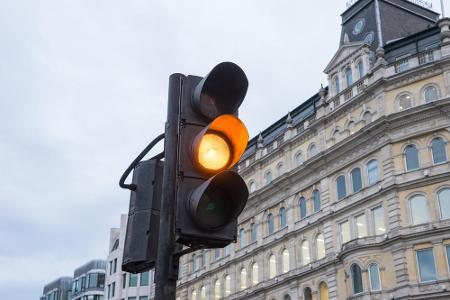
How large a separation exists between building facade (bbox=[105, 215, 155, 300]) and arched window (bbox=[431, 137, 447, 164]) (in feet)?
130

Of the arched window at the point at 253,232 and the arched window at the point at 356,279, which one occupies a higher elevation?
the arched window at the point at 253,232

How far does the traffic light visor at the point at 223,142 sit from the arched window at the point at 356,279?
34.4 meters

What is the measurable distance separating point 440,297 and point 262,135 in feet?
82.2

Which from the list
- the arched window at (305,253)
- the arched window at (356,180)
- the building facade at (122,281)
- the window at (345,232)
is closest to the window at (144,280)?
the building facade at (122,281)

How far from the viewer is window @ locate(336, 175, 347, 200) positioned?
40.5 meters

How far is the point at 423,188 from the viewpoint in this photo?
35719 mm

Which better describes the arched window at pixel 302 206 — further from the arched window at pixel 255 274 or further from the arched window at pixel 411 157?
the arched window at pixel 411 157

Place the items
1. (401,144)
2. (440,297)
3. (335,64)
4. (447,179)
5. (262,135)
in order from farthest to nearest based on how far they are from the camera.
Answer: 1. (262,135)
2. (335,64)
3. (401,144)
4. (447,179)
5. (440,297)

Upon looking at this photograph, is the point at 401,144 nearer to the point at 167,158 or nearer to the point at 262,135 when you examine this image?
the point at 262,135

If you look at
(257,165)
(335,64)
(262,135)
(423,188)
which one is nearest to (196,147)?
(423,188)

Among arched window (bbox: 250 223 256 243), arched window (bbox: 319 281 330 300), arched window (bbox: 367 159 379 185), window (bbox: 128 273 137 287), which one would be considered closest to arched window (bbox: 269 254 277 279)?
arched window (bbox: 250 223 256 243)

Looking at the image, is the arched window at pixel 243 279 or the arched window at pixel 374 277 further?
the arched window at pixel 243 279

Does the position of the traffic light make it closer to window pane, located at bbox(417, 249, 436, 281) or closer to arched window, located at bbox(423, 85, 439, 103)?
window pane, located at bbox(417, 249, 436, 281)

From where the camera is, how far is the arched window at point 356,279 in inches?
1438
